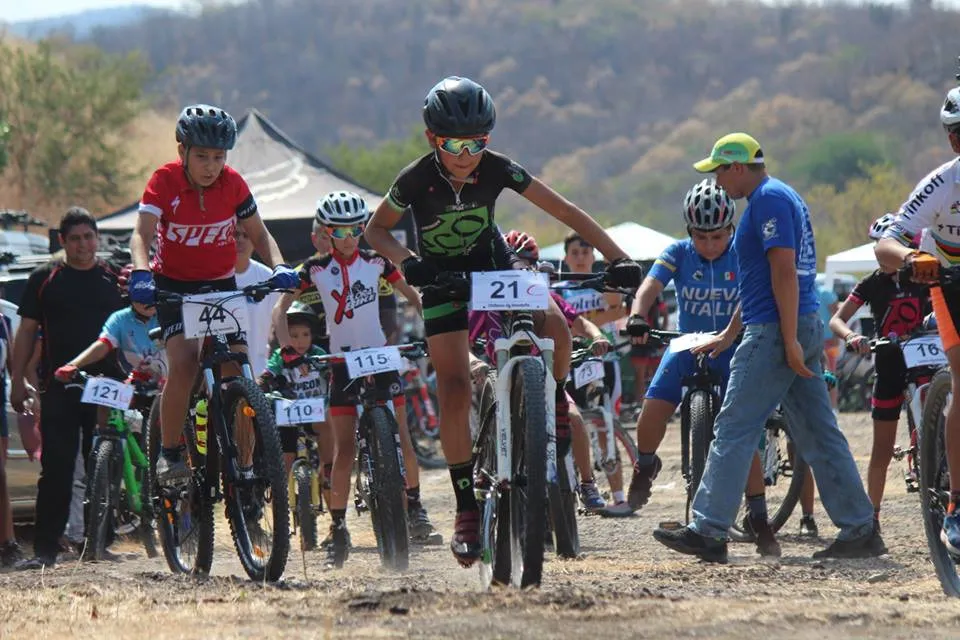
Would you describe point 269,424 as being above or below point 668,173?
below

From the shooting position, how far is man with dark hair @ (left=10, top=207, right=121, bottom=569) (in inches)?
435

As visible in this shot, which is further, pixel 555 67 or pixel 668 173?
pixel 555 67

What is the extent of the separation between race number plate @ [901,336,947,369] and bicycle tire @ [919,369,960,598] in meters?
2.68

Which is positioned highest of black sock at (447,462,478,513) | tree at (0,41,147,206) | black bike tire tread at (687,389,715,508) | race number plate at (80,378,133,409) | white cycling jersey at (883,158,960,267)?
tree at (0,41,147,206)

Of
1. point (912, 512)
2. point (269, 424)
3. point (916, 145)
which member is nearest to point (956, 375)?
point (269, 424)

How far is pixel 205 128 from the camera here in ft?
28.5

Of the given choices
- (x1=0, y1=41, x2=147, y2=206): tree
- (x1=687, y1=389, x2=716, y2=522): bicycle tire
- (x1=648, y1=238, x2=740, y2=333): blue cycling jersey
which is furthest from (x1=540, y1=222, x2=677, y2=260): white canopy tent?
(x1=0, y1=41, x2=147, y2=206): tree

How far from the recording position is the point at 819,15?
144000 mm

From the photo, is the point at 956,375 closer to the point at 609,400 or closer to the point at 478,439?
the point at 478,439

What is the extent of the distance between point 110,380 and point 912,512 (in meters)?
5.34

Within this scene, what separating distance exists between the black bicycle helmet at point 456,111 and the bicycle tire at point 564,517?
2290 millimetres

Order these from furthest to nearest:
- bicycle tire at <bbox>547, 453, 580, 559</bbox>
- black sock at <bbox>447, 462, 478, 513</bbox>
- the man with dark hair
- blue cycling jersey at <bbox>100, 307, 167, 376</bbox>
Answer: blue cycling jersey at <bbox>100, 307, 167, 376</bbox> < the man with dark hair < bicycle tire at <bbox>547, 453, 580, 559</bbox> < black sock at <bbox>447, 462, 478, 513</bbox>

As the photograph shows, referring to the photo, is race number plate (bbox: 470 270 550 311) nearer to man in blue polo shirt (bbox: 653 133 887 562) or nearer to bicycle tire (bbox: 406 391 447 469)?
man in blue polo shirt (bbox: 653 133 887 562)

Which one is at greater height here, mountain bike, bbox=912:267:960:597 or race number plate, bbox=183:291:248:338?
race number plate, bbox=183:291:248:338
